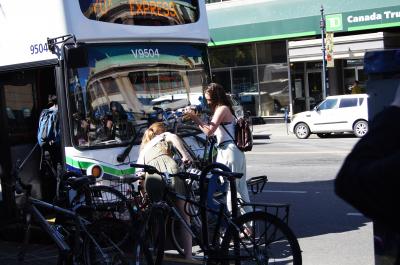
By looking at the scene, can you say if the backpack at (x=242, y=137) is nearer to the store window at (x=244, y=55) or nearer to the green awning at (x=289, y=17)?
the green awning at (x=289, y=17)

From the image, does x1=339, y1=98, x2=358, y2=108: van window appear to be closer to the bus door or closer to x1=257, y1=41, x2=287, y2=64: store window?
x1=257, y1=41, x2=287, y2=64: store window

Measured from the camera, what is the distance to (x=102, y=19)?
6.96 meters

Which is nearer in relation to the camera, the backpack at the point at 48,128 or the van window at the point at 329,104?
the backpack at the point at 48,128

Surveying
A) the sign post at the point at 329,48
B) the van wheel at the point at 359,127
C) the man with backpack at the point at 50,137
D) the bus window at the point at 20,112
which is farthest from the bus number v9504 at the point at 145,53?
the sign post at the point at 329,48

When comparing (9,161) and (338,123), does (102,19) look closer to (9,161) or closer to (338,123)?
(9,161)

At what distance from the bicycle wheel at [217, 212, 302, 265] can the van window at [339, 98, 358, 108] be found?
1707cm

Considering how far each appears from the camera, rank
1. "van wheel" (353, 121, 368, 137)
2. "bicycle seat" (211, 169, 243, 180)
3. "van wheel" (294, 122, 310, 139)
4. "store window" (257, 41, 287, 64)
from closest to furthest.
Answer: "bicycle seat" (211, 169, 243, 180) < "van wheel" (353, 121, 368, 137) < "van wheel" (294, 122, 310, 139) < "store window" (257, 41, 287, 64)

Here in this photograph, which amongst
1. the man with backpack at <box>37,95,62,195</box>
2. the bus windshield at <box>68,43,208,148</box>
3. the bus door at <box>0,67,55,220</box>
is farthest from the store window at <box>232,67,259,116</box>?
the man with backpack at <box>37,95,62,195</box>

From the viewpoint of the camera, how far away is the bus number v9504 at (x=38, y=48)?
679 centimetres

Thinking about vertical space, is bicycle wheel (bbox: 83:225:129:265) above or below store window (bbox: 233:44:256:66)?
below

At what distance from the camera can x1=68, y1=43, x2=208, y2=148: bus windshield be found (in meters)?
6.64

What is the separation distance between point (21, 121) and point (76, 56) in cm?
185

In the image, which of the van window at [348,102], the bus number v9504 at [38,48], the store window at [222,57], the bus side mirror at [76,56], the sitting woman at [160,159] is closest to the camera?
the sitting woman at [160,159]

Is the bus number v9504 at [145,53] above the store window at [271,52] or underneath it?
underneath
